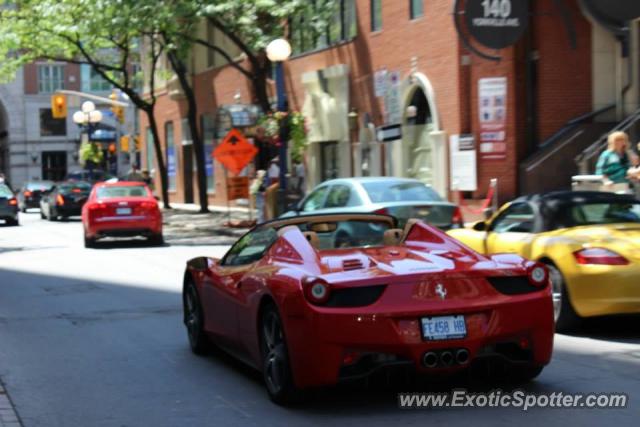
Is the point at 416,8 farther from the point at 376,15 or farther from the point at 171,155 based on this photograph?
the point at 171,155

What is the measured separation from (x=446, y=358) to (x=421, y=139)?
21.8 m

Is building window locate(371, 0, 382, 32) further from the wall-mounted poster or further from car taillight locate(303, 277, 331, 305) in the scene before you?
car taillight locate(303, 277, 331, 305)

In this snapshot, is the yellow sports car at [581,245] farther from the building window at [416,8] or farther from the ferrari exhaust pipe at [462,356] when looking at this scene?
the building window at [416,8]

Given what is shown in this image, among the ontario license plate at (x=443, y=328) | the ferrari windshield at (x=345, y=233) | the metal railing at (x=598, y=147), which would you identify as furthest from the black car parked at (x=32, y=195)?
the ontario license plate at (x=443, y=328)

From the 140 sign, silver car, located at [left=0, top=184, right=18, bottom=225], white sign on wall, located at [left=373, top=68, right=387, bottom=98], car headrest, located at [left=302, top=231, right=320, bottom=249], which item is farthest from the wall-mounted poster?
silver car, located at [left=0, top=184, right=18, bottom=225]

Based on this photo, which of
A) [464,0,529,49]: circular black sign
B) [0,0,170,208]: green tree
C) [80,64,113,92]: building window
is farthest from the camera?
[80,64,113,92]: building window

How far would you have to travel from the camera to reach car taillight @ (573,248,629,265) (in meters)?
9.80

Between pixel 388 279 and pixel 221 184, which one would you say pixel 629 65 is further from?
pixel 221 184

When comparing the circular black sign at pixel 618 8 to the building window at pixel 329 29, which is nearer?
the circular black sign at pixel 618 8

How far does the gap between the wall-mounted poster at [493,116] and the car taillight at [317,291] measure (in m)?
18.4

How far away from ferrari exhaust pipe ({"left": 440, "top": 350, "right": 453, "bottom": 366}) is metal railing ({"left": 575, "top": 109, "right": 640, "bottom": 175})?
1687 cm

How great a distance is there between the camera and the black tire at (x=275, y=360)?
23.8 ft

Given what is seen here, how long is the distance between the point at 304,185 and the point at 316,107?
2.70 metres

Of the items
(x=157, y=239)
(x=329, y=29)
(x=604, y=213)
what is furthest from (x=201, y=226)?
(x=604, y=213)
